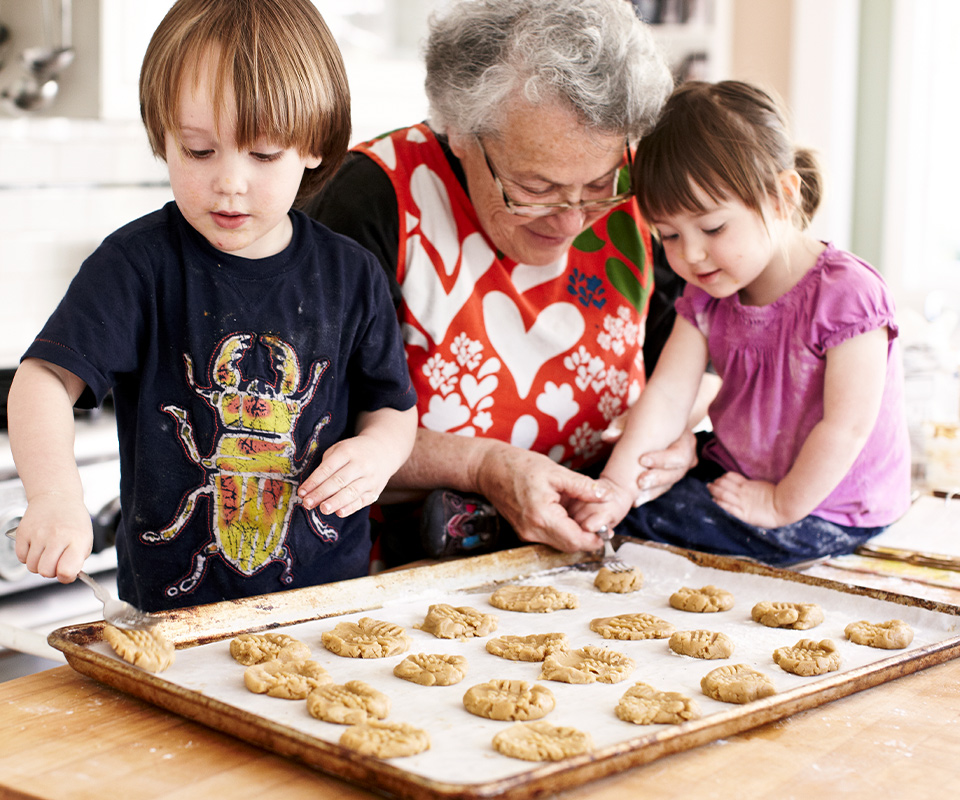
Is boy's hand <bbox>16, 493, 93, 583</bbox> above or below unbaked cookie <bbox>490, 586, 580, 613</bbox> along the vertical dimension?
above

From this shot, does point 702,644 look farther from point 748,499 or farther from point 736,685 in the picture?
point 748,499

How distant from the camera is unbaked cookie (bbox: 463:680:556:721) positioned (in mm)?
820

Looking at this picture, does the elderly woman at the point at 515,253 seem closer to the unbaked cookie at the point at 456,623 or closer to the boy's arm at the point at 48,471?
the unbaked cookie at the point at 456,623

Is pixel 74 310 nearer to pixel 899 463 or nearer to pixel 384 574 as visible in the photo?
pixel 384 574

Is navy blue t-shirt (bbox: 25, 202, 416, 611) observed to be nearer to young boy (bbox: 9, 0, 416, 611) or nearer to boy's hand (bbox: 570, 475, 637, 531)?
young boy (bbox: 9, 0, 416, 611)

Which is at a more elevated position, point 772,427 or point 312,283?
point 312,283

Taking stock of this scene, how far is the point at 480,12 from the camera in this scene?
4.49 ft

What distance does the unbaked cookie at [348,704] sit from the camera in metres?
0.80

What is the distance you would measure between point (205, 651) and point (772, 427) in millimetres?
820

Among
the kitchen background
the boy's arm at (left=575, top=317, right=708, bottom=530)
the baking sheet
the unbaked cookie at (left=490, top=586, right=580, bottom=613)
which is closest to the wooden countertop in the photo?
the baking sheet

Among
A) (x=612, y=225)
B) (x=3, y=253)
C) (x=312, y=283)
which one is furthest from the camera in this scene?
(x=3, y=253)

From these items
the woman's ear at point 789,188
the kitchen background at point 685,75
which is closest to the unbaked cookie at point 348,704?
the woman's ear at point 789,188

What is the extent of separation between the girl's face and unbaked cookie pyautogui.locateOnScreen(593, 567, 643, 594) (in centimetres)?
42

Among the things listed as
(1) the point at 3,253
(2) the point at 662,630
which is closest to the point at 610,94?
(2) the point at 662,630
